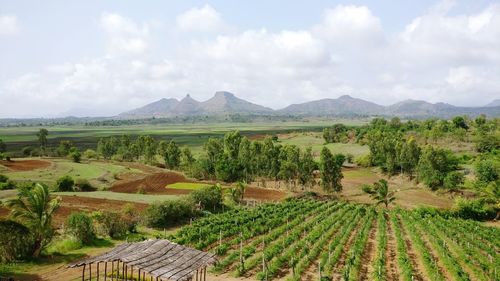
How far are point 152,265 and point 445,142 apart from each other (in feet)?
368

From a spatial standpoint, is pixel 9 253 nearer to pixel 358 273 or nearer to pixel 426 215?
pixel 358 273

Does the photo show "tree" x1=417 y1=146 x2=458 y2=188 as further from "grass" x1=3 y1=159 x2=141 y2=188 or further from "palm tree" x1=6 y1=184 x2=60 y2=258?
"palm tree" x1=6 y1=184 x2=60 y2=258

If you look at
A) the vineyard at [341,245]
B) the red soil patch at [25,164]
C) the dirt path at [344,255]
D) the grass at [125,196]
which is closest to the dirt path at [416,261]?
the vineyard at [341,245]

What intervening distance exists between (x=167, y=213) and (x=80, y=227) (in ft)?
34.7

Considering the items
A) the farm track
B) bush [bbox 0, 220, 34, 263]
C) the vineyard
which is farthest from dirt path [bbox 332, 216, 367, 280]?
bush [bbox 0, 220, 34, 263]

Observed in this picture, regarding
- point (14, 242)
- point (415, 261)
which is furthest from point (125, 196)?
point (415, 261)

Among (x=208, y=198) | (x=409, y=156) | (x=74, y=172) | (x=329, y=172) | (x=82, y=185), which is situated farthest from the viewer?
(x=409, y=156)

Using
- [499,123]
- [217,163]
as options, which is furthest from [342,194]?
[499,123]

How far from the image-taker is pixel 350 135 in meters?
150

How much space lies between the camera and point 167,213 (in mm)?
40250

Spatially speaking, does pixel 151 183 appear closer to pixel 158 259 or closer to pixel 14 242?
pixel 14 242

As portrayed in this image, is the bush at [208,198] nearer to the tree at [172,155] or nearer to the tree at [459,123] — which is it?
the tree at [172,155]

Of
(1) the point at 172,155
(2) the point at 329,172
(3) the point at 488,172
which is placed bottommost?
(3) the point at 488,172

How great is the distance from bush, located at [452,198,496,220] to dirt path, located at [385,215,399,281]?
673 inches
